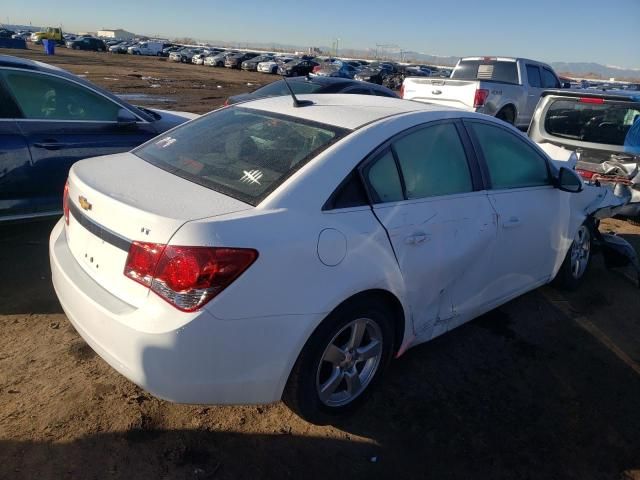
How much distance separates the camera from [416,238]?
9.07 ft

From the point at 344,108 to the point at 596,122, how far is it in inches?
195

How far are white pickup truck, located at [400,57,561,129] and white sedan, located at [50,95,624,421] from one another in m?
6.80

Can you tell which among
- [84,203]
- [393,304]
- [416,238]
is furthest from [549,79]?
[84,203]

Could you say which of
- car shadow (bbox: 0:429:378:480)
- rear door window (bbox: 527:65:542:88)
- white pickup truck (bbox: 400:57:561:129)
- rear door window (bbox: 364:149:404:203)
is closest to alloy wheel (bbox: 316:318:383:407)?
car shadow (bbox: 0:429:378:480)

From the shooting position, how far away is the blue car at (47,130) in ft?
13.7

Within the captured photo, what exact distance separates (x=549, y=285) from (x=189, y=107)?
13540 millimetres

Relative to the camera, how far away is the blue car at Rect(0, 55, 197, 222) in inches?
164

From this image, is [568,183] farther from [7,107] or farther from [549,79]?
[549,79]

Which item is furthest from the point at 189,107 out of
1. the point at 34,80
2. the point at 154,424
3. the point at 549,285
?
the point at 154,424

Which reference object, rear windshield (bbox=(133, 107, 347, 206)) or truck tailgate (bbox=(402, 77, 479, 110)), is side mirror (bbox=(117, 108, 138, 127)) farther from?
truck tailgate (bbox=(402, 77, 479, 110))

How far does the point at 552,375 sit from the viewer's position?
11.0 feet

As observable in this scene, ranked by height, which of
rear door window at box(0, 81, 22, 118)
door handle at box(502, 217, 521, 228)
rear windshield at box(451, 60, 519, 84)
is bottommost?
door handle at box(502, 217, 521, 228)

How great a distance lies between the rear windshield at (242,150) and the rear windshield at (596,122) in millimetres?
5015

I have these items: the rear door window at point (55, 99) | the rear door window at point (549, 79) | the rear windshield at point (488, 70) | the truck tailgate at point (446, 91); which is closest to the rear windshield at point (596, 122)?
the truck tailgate at point (446, 91)
